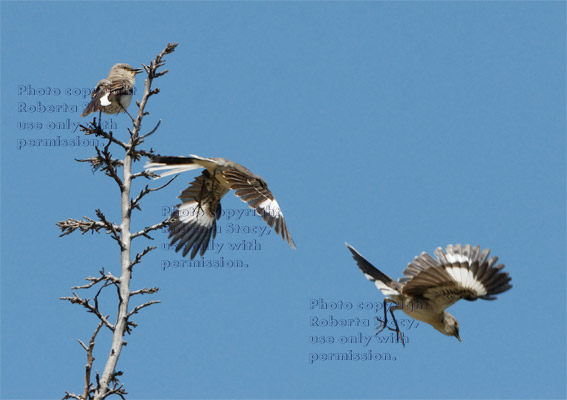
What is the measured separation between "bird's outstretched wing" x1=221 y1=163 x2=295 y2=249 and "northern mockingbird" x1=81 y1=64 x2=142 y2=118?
1.58 metres

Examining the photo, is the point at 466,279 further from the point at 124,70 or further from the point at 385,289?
the point at 124,70

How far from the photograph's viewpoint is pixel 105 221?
6332 millimetres

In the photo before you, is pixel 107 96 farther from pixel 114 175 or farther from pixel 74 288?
pixel 74 288

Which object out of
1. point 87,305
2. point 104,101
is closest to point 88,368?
point 87,305

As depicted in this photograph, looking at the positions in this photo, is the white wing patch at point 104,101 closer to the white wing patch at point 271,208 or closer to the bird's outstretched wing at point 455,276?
the white wing patch at point 271,208

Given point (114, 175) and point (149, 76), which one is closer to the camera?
point (114, 175)

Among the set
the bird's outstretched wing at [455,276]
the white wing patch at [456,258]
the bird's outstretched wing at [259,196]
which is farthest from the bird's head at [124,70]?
the white wing patch at [456,258]

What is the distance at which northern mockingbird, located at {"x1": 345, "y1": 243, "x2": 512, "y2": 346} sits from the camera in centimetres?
730

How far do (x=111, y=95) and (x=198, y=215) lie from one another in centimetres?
283

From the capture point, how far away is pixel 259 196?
854cm

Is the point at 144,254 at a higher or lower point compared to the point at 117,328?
higher

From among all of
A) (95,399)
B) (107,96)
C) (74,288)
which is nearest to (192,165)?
(107,96)

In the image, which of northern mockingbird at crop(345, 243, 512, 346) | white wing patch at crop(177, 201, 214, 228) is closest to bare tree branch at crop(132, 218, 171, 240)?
northern mockingbird at crop(345, 243, 512, 346)

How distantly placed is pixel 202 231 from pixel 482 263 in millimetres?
4134
